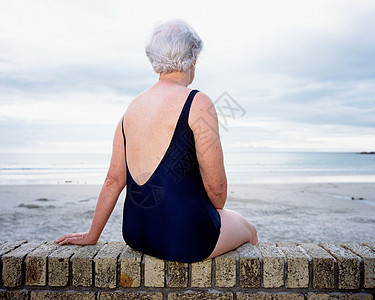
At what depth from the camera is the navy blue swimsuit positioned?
1.89 metres

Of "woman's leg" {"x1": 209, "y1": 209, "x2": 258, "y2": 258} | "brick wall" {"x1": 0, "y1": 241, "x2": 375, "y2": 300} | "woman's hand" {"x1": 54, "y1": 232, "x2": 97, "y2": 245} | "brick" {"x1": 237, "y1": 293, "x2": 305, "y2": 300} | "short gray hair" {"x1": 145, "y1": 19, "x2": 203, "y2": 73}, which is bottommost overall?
"brick" {"x1": 237, "y1": 293, "x2": 305, "y2": 300}

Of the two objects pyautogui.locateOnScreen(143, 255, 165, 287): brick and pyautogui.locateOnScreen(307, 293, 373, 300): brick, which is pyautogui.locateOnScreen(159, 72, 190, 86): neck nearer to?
pyautogui.locateOnScreen(143, 255, 165, 287): brick

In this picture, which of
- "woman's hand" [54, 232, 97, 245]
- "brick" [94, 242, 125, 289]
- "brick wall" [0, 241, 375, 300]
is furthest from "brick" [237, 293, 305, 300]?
"woman's hand" [54, 232, 97, 245]

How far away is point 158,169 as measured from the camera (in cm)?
192

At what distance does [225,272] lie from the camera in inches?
77.4

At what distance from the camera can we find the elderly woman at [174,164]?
1.89 metres

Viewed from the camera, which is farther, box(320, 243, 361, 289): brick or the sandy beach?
the sandy beach

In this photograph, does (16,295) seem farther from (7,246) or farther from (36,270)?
(7,246)

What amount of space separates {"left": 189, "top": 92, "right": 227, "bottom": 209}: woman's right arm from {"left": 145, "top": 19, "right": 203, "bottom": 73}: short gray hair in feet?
0.80

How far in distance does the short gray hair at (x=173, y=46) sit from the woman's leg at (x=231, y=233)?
2.99 ft

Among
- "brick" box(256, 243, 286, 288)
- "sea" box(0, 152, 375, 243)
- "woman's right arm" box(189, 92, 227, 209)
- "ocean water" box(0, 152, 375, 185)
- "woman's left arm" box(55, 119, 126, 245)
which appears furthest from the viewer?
"ocean water" box(0, 152, 375, 185)

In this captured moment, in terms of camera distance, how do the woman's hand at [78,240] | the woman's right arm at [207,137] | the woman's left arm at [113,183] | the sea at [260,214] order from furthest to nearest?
the sea at [260,214]
the woman's hand at [78,240]
the woman's left arm at [113,183]
the woman's right arm at [207,137]

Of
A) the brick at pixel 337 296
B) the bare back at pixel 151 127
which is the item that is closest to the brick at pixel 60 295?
the bare back at pixel 151 127

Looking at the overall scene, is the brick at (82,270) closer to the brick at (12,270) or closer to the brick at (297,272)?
the brick at (12,270)
